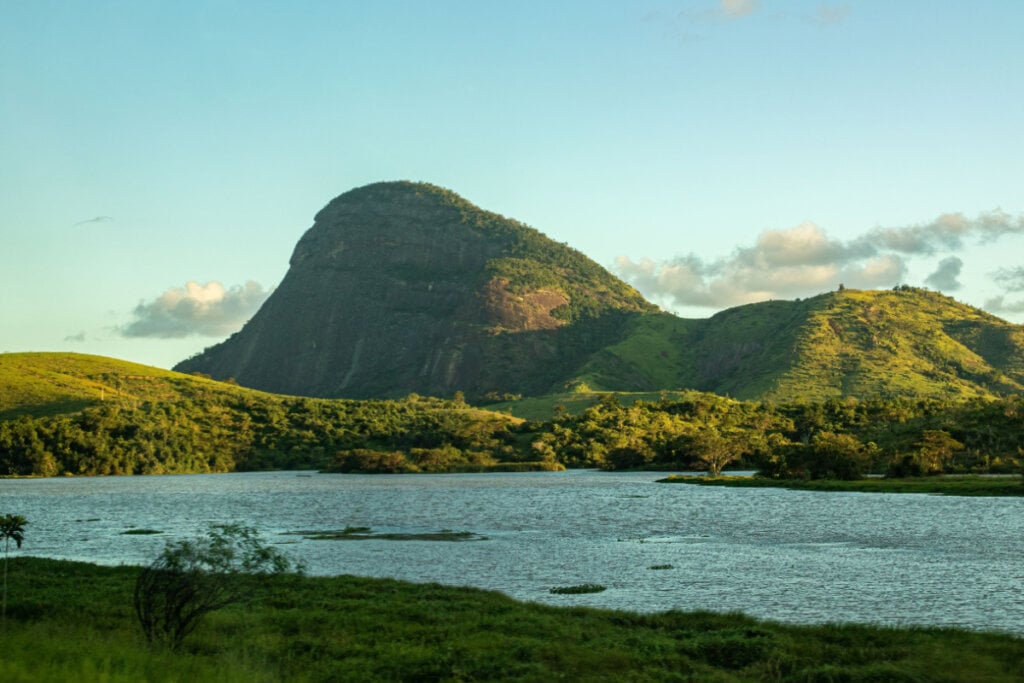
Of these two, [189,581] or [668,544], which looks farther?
[668,544]

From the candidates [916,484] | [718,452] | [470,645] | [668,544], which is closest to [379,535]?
[668,544]

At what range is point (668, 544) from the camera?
6825 centimetres

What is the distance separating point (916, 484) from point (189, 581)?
11475cm

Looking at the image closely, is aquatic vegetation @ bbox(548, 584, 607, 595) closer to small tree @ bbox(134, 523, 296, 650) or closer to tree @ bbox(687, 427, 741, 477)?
small tree @ bbox(134, 523, 296, 650)

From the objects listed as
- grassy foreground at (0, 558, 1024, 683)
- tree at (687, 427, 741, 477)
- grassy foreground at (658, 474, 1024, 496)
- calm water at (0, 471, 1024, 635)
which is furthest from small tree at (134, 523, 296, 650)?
tree at (687, 427, 741, 477)

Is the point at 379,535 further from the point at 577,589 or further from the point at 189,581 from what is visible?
the point at 189,581

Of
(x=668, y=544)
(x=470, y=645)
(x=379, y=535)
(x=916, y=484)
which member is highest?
(x=916, y=484)

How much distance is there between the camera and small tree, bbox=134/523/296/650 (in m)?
28.0

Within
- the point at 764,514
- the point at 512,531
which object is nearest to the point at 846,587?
the point at 512,531

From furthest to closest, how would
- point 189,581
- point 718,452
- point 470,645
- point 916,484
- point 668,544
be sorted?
point 718,452, point 916,484, point 668,544, point 470,645, point 189,581

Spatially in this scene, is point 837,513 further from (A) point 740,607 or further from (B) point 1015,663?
(B) point 1015,663

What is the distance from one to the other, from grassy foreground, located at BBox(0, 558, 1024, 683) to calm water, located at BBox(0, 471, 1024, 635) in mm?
5374

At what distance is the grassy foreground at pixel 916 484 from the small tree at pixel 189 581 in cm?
10041

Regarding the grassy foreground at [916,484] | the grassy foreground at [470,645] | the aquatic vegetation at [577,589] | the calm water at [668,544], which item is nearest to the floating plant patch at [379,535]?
the calm water at [668,544]
